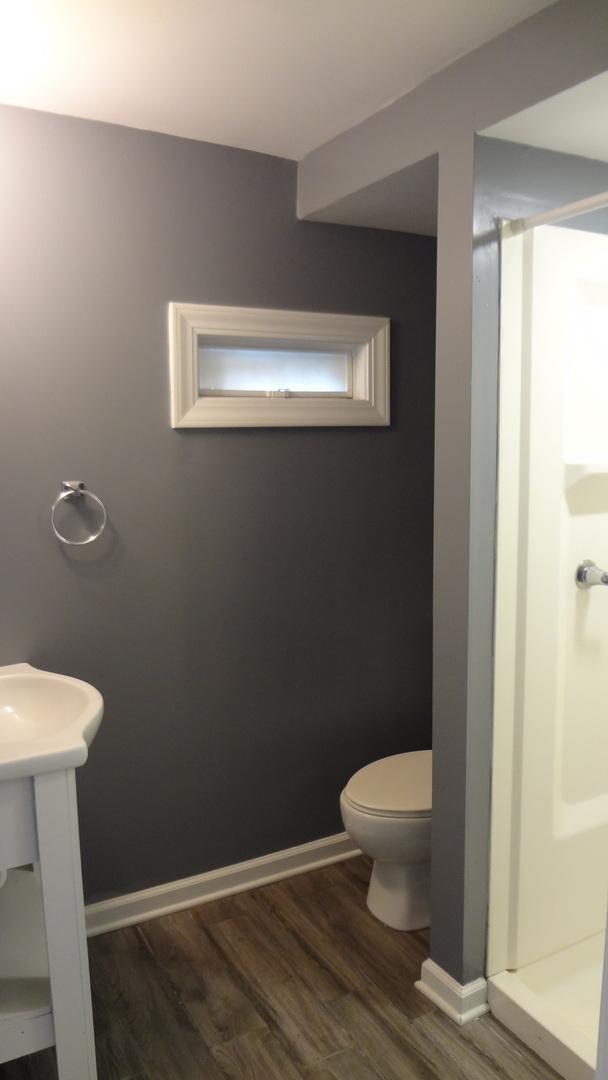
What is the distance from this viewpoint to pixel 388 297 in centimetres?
267

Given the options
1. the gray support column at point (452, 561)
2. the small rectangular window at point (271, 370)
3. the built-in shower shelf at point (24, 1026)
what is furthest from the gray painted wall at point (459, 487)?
the built-in shower shelf at point (24, 1026)

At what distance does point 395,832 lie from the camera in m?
2.24

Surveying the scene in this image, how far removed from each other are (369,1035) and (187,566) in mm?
1287

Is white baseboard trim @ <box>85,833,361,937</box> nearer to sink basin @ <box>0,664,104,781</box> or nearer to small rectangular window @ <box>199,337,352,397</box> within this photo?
sink basin @ <box>0,664,104,781</box>

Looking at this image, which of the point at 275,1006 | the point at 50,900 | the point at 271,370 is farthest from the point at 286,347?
the point at 275,1006

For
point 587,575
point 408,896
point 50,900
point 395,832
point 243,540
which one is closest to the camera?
point 50,900

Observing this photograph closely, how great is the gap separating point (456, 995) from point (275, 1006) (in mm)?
449

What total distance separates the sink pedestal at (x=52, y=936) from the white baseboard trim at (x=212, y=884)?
597 mm

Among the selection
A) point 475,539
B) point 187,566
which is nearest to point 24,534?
point 187,566

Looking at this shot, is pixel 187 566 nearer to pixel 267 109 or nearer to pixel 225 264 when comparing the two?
pixel 225 264

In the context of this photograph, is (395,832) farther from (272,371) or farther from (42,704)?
(272,371)

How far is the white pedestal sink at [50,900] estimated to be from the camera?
1.56 meters

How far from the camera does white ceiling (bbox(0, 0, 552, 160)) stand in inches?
62.2

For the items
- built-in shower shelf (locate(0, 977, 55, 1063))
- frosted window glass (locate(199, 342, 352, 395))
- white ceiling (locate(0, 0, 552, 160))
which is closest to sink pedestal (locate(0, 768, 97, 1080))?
built-in shower shelf (locate(0, 977, 55, 1063))
